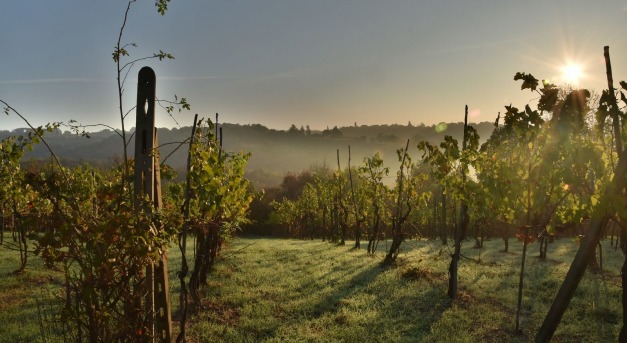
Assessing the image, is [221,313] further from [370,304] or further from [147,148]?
[147,148]

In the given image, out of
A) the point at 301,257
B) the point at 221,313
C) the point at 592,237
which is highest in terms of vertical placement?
the point at 592,237

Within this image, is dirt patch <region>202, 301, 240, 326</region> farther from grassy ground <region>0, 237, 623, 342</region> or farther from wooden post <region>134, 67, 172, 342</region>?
wooden post <region>134, 67, 172, 342</region>

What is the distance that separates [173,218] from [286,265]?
11.7 meters

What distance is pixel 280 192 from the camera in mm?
68125

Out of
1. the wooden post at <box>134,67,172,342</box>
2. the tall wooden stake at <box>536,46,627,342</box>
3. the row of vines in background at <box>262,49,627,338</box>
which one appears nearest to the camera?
the tall wooden stake at <box>536,46,627,342</box>

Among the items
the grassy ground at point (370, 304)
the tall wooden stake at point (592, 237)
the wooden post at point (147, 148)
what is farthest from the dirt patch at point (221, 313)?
the tall wooden stake at point (592, 237)

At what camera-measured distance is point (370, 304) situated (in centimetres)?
989

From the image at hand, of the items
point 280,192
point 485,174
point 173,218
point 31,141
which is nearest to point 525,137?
point 485,174

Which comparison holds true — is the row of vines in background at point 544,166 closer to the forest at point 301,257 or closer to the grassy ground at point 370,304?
the forest at point 301,257

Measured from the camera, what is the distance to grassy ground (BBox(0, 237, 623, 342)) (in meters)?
7.82

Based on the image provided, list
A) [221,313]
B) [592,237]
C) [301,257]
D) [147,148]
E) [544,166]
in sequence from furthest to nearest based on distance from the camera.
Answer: [301,257]
[221,313]
[544,166]
[147,148]
[592,237]

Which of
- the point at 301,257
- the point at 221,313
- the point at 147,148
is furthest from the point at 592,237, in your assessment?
the point at 301,257

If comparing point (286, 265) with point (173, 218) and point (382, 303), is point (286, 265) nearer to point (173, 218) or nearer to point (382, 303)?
point (382, 303)

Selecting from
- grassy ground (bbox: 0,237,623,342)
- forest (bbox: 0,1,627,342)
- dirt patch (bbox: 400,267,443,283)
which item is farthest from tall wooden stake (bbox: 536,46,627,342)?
dirt patch (bbox: 400,267,443,283)
